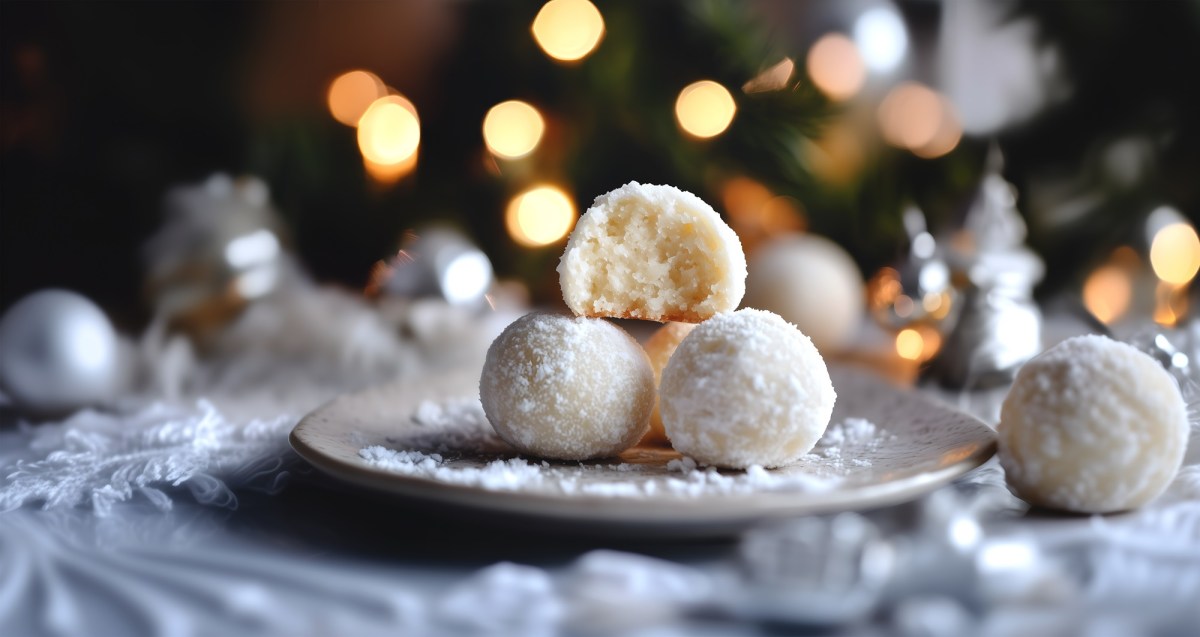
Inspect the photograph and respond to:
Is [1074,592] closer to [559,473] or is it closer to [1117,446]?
[1117,446]

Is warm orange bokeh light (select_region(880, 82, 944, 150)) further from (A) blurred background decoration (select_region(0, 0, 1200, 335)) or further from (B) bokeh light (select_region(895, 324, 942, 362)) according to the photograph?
(B) bokeh light (select_region(895, 324, 942, 362))

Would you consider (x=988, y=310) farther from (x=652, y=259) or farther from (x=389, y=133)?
(x=389, y=133)

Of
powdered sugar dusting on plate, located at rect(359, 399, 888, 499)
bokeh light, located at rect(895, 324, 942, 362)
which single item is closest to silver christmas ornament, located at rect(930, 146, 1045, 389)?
bokeh light, located at rect(895, 324, 942, 362)

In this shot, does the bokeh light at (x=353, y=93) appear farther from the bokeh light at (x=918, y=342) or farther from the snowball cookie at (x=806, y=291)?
the bokeh light at (x=918, y=342)

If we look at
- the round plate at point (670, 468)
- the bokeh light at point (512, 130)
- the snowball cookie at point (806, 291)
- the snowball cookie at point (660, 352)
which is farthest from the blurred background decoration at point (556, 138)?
the snowball cookie at point (660, 352)

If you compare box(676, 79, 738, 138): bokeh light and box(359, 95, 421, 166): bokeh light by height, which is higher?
box(676, 79, 738, 138): bokeh light

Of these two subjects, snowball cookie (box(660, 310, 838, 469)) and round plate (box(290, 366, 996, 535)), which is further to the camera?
snowball cookie (box(660, 310, 838, 469))

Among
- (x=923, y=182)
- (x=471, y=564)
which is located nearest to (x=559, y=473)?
(x=471, y=564)

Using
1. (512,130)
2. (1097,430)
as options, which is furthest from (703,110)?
(1097,430)
